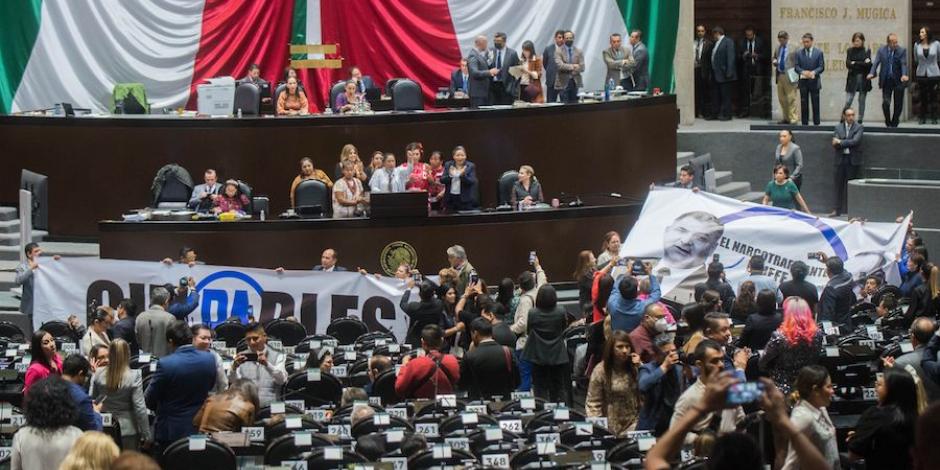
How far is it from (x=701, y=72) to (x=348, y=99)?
389 inches

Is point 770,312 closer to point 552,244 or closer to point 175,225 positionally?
point 552,244

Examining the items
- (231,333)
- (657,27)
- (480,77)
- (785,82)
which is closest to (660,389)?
(231,333)

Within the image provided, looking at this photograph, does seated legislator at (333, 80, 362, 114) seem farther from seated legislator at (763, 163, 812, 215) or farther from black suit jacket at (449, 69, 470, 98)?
seated legislator at (763, 163, 812, 215)

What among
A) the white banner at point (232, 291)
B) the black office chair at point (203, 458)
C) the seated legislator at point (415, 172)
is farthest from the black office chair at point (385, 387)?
the seated legislator at point (415, 172)

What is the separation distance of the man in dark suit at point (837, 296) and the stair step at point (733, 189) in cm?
886

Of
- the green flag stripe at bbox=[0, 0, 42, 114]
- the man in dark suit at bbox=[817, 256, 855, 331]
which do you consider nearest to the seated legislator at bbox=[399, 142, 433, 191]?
the man in dark suit at bbox=[817, 256, 855, 331]

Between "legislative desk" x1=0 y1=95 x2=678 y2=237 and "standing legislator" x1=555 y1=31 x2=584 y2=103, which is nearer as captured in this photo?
"legislative desk" x1=0 y1=95 x2=678 y2=237

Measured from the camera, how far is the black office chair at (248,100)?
2322 centimetres

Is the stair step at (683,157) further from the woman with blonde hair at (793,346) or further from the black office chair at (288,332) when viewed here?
the woman with blonde hair at (793,346)

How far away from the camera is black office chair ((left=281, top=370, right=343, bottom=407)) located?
13.6 metres

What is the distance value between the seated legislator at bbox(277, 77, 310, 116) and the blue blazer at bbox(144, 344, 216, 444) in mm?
11232

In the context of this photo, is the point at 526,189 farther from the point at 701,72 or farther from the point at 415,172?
the point at 701,72

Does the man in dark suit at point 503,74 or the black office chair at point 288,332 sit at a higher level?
the man in dark suit at point 503,74

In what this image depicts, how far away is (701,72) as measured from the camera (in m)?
31.4
